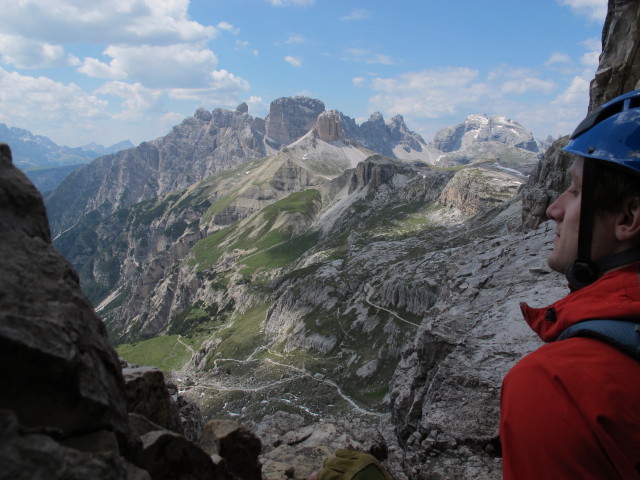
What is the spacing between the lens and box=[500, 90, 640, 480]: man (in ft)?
9.58

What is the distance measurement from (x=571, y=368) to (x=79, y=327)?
5687mm

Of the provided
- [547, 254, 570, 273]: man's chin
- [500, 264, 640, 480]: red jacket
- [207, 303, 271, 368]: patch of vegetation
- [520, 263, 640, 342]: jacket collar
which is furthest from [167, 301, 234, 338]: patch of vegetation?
[500, 264, 640, 480]: red jacket

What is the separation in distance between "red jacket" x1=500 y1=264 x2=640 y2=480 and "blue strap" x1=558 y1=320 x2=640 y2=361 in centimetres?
5

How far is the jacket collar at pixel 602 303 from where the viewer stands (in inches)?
126

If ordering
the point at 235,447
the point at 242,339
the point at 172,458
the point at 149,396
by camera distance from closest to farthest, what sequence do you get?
the point at 172,458, the point at 149,396, the point at 235,447, the point at 242,339

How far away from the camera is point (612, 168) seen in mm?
3783

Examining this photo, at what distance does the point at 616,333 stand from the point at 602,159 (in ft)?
5.35

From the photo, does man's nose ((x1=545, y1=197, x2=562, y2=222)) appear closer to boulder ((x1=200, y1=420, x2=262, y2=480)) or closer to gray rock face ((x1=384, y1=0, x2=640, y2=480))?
gray rock face ((x1=384, y1=0, x2=640, y2=480))

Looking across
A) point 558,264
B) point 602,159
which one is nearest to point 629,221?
point 602,159

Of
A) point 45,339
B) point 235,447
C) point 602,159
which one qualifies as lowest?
point 235,447

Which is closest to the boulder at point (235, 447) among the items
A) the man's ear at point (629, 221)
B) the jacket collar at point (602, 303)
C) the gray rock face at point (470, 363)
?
the gray rock face at point (470, 363)

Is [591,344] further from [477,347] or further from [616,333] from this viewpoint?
[477,347]

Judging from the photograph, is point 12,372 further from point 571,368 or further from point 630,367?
point 630,367

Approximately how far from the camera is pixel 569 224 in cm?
413
